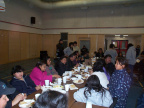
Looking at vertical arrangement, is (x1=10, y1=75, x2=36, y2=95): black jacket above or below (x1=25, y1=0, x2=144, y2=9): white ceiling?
below

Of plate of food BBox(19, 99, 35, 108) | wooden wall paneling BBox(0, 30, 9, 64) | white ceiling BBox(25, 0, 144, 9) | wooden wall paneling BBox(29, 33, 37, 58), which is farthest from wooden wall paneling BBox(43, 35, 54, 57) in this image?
plate of food BBox(19, 99, 35, 108)

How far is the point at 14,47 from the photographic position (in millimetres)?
9828

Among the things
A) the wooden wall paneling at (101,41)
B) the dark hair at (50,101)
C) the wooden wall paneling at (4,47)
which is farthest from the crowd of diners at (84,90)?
the wooden wall paneling at (101,41)

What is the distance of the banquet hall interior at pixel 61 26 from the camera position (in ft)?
30.1

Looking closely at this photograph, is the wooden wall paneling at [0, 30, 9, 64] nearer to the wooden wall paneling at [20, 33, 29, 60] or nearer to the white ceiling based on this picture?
the wooden wall paneling at [20, 33, 29, 60]

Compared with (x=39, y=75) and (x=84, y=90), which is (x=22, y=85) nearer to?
(x=39, y=75)

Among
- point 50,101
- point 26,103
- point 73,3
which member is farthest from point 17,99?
point 73,3

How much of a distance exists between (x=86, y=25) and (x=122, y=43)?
4.52 metres

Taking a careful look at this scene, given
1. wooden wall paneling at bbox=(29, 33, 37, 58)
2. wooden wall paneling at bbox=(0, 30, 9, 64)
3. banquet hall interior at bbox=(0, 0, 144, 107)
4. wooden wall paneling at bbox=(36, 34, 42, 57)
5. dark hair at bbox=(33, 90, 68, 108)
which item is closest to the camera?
dark hair at bbox=(33, 90, 68, 108)

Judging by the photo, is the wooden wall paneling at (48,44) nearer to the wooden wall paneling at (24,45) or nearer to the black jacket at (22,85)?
the wooden wall paneling at (24,45)

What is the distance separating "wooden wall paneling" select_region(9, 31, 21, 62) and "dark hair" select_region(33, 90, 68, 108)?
9.67 meters

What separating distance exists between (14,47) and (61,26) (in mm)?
4669

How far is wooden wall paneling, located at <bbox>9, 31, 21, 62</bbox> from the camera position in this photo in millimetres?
9477

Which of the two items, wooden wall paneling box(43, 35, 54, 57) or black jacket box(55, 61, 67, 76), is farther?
wooden wall paneling box(43, 35, 54, 57)
